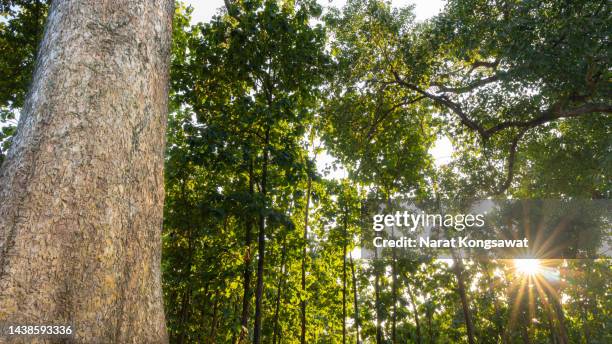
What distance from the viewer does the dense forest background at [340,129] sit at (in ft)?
22.1

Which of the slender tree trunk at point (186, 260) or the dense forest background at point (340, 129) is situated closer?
the dense forest background at point (340, 129)

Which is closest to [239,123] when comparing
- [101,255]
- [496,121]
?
[101,255]

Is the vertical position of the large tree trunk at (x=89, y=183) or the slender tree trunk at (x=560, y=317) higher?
the large tree trunk at (x=89, y=183)

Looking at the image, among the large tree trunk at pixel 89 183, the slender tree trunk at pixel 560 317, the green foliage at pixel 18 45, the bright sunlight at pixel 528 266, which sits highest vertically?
the green foliage at pixel 18 45

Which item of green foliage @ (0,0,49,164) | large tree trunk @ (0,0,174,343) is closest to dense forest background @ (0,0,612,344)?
green foliage @ (0,0,49,164)

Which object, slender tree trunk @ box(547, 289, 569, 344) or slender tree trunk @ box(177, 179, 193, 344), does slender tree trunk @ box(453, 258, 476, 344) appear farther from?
slender tree trunk @ box(177, 179, 193, 344)

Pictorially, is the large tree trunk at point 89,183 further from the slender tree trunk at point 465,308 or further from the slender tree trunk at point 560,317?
the slender tree trunk at point 560,317

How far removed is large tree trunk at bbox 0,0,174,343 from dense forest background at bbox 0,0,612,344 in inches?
154

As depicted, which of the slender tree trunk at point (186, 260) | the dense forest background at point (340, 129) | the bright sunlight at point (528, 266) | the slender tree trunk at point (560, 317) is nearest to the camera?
the dense forest background at point (340, 129)

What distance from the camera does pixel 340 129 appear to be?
11.3 metres

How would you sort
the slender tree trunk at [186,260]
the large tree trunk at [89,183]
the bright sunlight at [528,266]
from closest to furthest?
1. the large tree trunk at [89,183]
2. the slender tree trunk at [186,260]
3. the bright sunlight at [528,266]

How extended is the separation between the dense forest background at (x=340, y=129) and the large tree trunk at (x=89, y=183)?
3911mm

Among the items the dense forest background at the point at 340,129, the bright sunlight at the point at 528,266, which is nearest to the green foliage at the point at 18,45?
the dense forest background at the point at 340,129

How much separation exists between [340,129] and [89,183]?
9.98 m
